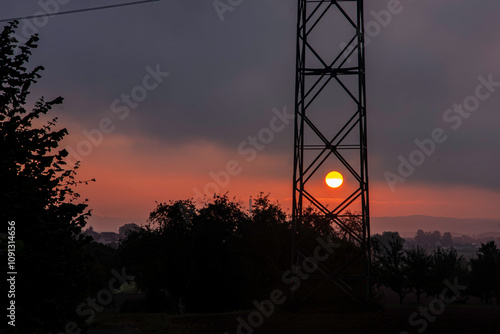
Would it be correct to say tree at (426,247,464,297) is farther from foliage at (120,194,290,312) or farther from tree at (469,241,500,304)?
foliage at (120,194,290,312)

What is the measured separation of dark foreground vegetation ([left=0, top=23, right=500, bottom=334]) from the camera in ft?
24.8

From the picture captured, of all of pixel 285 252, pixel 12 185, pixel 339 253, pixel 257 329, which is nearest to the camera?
pixel 12 185

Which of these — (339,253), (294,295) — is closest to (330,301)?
(294,295)

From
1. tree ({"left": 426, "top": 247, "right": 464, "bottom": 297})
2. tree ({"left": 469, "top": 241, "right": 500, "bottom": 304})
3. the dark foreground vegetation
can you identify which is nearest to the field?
the dark foreground vegetation

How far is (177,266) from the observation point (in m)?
31.2

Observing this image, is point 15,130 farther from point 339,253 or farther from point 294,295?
point 339,253

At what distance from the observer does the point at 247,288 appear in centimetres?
3047

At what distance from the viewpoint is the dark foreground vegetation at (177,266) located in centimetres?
755

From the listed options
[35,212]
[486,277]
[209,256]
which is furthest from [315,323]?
[486,277]

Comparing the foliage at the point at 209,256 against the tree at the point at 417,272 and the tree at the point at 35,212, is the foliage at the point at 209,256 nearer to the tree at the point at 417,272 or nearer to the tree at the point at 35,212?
the tree at the point at 417,272

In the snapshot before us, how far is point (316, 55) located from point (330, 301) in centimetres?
1039

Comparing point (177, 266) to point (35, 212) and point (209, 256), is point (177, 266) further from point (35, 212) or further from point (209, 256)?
point (35, 212)

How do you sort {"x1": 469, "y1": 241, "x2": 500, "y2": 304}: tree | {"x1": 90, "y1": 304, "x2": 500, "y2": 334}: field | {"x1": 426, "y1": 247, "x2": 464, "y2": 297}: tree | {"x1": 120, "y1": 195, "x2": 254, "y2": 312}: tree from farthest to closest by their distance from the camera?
{"x1": 469, "y1": 241, "x2": 500, "y2": 304}: tree < {"x1": 426, "y1": 247, "x2": 464, "y2": 297}: tree < {"x1": 120, "y1": 195, "x2": 254, "y2": 312}: tree < {"x1": 90, "y1": 304, "x2": 500, "y2": 334}: field

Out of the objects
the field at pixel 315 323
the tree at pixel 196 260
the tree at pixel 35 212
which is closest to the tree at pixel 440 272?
the tree at pixel 196 260
